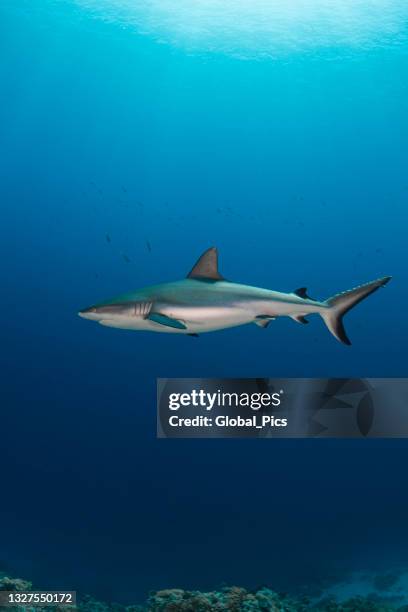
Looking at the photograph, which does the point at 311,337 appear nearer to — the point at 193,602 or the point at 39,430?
the point at 39,430

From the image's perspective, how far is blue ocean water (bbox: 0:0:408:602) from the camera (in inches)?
941

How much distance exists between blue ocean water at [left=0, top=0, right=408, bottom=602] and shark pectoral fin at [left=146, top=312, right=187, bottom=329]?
15.9 m

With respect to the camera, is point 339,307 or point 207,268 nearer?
point 339,307

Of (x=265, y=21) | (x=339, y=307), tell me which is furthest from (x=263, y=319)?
(x=265, y=21)

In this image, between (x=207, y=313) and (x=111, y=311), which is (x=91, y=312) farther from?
(x=207, y=313)

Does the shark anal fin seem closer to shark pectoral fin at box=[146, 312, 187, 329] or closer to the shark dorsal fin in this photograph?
the shark dorsal fin

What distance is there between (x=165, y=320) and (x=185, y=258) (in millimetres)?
35601

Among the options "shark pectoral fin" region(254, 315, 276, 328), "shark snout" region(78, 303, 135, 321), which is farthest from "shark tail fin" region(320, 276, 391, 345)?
"shark snout" region(78, 303, 135, 321)

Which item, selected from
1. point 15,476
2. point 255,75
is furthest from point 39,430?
point 255,75

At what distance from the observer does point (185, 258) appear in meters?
41.5

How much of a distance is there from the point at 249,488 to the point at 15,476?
1565 cm

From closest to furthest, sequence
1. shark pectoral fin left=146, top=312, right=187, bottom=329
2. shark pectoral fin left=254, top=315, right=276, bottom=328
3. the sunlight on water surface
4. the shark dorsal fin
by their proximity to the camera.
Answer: shark pectoral fin left=146, top=312, right=187, bottom=329 < shark pectoral fin left=254, top=315, right=276, bottom=328 < the shark dorsal fin < the sunlight on water surface

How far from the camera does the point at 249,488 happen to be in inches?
1599

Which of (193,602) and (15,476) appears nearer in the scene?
(193,602)
